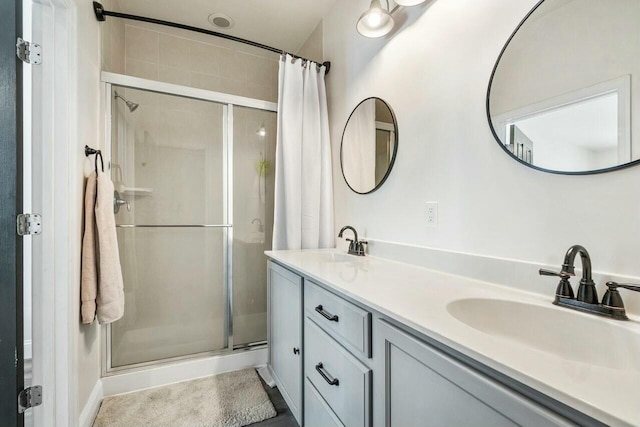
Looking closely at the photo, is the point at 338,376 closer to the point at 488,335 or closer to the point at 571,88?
the point at 488,335

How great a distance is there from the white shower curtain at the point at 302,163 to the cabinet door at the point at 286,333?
37 centimetres

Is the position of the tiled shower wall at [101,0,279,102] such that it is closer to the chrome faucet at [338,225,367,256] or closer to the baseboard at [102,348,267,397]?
the chrome faucet at [338,225,367,256]

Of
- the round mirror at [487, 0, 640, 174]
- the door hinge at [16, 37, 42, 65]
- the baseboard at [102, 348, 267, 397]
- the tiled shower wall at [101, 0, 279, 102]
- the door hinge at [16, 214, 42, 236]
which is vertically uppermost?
the tiled shower wall at [101, 0, 279, 102]

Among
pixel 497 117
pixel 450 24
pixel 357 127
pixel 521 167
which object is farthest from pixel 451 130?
pixel 357 127

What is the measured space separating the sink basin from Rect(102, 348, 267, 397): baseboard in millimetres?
1738

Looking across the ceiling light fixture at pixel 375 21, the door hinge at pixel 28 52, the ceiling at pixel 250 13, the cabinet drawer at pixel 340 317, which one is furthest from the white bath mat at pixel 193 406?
the ceiling at pixel 250 13

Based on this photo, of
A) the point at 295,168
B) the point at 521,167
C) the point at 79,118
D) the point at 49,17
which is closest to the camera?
the point at 521,167

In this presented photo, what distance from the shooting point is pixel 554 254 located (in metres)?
0.91

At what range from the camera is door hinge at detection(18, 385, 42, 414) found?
1.13 m

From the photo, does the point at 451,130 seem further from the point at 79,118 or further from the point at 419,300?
the point at 79,118

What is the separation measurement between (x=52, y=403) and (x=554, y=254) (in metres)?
2.03

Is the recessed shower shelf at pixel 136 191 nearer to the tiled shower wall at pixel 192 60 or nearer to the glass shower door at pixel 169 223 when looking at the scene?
the glass shower door at pixel 169 223

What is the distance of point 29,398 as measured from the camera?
1164mm

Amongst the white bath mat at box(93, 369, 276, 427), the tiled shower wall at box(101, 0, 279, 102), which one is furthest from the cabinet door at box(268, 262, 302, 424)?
the tiled shower wall at box(101, 0, 279, 102)
